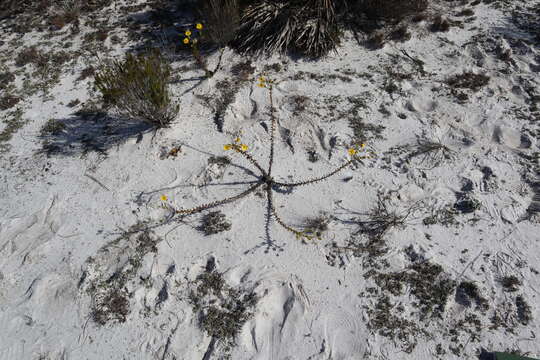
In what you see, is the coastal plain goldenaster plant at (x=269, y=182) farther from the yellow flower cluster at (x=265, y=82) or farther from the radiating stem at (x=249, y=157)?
the yellow flower cluster at (x=265, y=82)

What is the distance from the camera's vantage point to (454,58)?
4.62 meters

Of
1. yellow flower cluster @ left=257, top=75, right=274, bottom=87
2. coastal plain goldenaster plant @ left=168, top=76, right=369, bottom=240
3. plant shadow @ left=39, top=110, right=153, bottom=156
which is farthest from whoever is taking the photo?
yellow flower cluster @ left=257, top=75, right=274, bottom=87

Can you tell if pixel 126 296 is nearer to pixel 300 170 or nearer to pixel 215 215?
pixel 215 215

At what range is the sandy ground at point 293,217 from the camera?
262 centimetres

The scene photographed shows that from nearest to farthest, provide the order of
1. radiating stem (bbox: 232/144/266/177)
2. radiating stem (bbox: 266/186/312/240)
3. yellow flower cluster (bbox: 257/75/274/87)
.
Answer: radiating stem (bbox: 266/186/312/240)
radiating stem (bbox: 232/144/266/177)
yellow flower cluster (bbox: 257/75/274/87)

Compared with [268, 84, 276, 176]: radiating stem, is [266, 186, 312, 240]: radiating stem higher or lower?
lower

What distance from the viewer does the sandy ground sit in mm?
2615

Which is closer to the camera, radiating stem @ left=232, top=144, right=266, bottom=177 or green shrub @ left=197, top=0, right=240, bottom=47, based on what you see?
radiating stem @ left=232, top=144, right=266, bottom=177

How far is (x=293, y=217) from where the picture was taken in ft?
10.5

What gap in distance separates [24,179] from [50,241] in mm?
1012

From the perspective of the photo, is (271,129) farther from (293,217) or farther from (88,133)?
(88,133)

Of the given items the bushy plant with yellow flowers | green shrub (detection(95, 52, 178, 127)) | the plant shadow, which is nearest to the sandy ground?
the plant shadow

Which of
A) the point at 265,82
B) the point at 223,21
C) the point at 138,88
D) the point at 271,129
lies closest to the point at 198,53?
the point at 223,21

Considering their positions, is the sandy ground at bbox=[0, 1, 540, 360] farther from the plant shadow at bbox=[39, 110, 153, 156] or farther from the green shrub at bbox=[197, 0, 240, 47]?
the green shrub at bbox=[197, 0, 240, 47]
